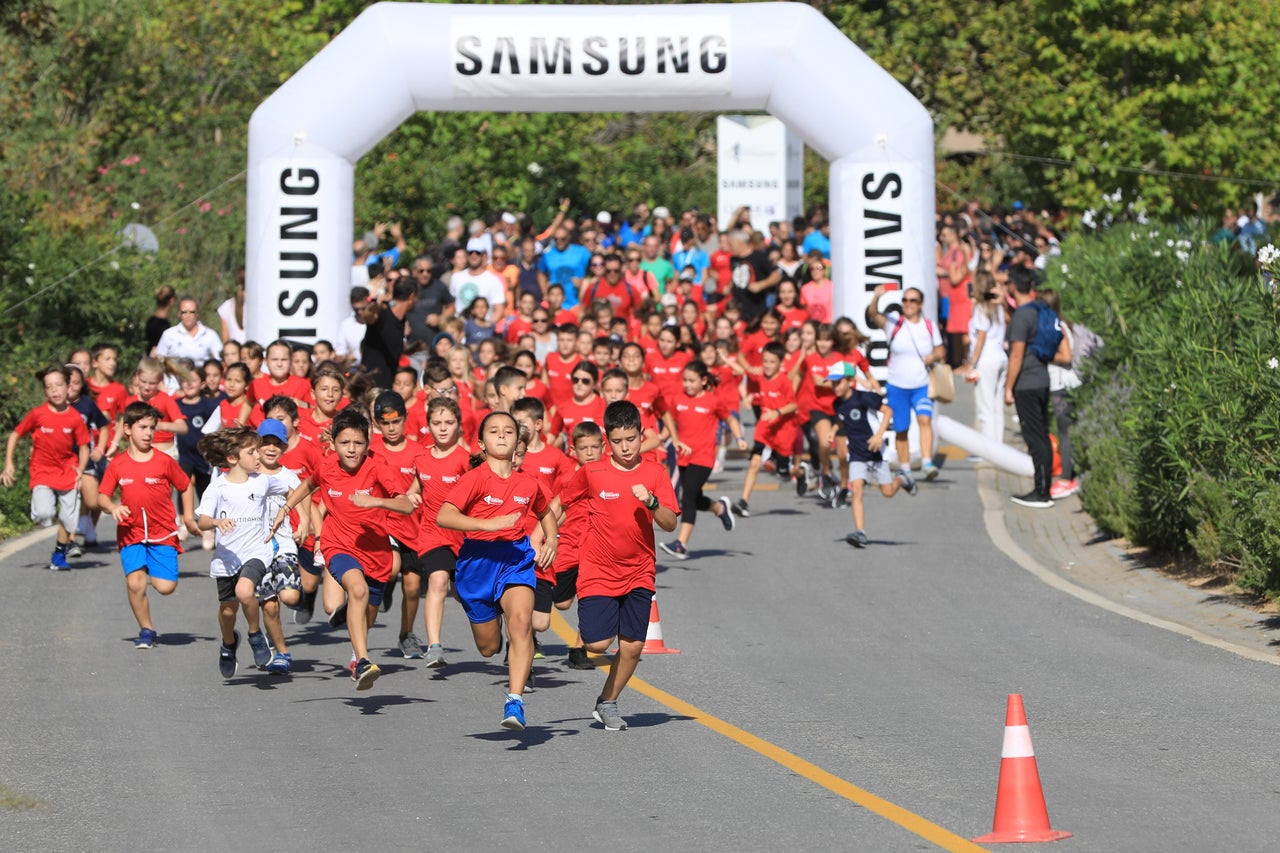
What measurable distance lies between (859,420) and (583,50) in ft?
17.8

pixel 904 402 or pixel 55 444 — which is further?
pixel 904 402

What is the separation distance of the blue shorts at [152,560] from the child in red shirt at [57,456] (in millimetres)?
3557

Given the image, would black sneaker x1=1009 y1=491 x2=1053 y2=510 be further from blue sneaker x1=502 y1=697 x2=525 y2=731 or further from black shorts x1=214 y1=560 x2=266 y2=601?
blue sneaker x1=502 y1=697 x2=525 y2=731

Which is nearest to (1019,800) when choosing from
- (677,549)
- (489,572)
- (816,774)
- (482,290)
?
(816,774)

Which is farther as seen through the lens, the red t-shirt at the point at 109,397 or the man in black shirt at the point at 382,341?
the man in black shirt at the point at 382,341

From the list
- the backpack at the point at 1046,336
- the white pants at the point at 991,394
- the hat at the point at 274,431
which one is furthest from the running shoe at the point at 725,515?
the white pants at the point at 991,394

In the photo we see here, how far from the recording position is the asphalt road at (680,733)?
26.4 ft

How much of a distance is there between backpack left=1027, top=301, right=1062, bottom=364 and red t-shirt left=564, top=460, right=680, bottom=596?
9178 millimetres

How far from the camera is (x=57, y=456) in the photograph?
53.8 feet

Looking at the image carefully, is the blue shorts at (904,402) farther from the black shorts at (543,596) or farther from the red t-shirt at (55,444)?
the black shorts at (543,596)

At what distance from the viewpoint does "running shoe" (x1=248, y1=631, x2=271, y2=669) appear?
1175 cm

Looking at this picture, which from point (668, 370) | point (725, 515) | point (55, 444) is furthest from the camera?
point (668, 370)

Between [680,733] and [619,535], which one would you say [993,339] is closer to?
[619,535]

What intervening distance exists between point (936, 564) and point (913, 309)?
4.39 metres
